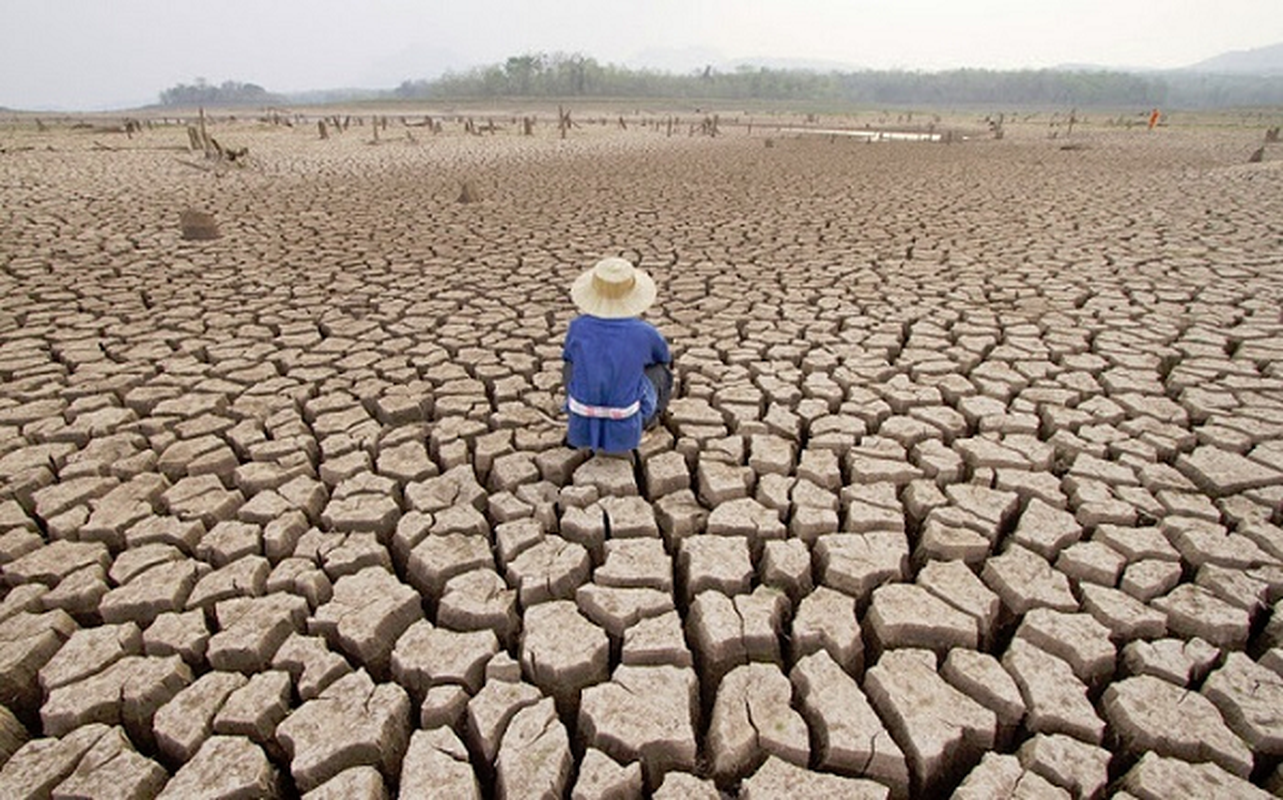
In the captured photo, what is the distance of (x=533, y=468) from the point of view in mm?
2717

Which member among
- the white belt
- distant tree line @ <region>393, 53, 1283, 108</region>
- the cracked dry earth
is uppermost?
distant tree line @ <region>393, 53, 1283, 108</region>

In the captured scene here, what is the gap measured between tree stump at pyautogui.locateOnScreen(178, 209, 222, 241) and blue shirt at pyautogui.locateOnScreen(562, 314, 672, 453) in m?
5.22

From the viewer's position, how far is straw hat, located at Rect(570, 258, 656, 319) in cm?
259

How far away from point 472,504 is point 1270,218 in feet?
30.0

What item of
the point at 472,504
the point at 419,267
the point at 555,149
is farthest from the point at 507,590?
the point at 555,149

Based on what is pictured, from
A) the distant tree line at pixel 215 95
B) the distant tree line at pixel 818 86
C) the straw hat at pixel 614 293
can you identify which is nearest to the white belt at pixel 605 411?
the straw hat at pixel 614 293

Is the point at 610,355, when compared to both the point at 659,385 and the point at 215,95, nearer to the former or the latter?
the point at 659,385

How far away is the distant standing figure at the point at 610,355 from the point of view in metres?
2.60

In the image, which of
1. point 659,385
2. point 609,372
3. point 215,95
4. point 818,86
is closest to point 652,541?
point 609,372

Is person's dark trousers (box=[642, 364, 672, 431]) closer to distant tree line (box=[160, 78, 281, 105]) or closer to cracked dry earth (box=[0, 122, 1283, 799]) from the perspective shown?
cracked dry earth (box=[0, 122, 1283, 799])

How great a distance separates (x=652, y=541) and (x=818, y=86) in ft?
318

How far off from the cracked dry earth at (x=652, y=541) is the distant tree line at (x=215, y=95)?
130 m

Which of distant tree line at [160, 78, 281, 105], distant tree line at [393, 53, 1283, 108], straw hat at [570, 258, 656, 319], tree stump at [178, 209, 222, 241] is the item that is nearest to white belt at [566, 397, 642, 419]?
straw hat at [570, 258, 656, 319]

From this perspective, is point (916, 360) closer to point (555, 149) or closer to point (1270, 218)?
point (1270, 218)
